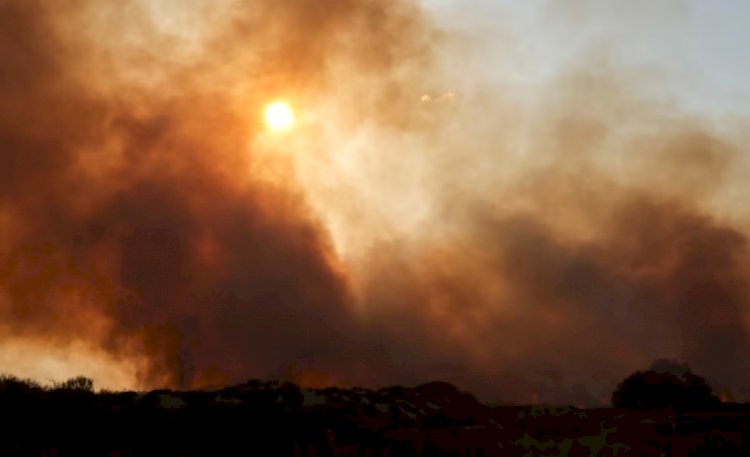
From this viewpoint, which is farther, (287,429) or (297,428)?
(297,428)

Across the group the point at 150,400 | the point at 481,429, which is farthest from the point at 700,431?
the point at 150,400

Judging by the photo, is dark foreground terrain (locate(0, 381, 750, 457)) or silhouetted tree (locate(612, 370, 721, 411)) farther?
silhouetted tree (locate(612, 370, 721, 411))

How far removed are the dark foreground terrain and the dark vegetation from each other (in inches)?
2.1

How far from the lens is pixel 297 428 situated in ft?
Answer: 113

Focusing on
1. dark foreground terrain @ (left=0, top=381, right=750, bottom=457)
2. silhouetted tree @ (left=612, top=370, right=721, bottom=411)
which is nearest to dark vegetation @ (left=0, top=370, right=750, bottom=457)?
dark foreground terrain @ (left=0, top=381, right=750, bottom=457)

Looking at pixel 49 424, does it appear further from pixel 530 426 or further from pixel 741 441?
pixel 741 441

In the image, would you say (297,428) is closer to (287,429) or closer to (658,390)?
(287,429)

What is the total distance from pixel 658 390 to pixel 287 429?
3385 inches

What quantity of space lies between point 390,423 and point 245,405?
758 cm

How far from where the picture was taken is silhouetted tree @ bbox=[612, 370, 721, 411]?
329 feet

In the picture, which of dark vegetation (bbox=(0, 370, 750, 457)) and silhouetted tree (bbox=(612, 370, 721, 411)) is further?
silhouetted tree (bbox=(612, 370, 721, 411))

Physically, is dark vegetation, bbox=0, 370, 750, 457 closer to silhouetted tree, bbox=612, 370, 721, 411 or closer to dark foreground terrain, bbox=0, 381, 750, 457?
dark foreground terrain, bbox=0, 381, 750, 457

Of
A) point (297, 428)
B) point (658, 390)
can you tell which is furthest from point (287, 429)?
point (658, 390)

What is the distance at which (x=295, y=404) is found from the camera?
37.8 metres
